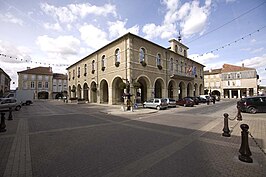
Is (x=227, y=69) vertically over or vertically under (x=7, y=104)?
over

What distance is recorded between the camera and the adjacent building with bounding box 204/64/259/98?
5069 cm

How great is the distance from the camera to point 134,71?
2234 centimetres

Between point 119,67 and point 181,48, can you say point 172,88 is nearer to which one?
point 181,48

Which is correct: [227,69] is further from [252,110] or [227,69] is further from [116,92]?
[252,110]

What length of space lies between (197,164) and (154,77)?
875 inches

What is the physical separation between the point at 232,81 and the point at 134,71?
46.6 metres

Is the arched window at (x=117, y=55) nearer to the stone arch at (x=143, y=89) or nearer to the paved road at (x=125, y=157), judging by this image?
the stone arch at (x=143, y=89)

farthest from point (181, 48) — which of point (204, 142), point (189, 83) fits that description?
point (204, 142)

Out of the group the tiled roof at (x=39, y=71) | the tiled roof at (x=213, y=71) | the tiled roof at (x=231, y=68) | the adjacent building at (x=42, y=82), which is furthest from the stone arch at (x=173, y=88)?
the tiled roof at (x=39, y=71)

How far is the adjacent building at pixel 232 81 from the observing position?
166 feet

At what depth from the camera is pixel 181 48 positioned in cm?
3606

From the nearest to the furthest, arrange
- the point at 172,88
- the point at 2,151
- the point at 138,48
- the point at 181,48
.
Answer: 1. the point at 2,151
2. the point at 138,48
3. the point at 172,88
4. the point at 181,48

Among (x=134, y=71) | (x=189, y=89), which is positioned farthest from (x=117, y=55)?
(x=189, y=89)

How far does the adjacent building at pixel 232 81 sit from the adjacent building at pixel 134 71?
24.9 m
